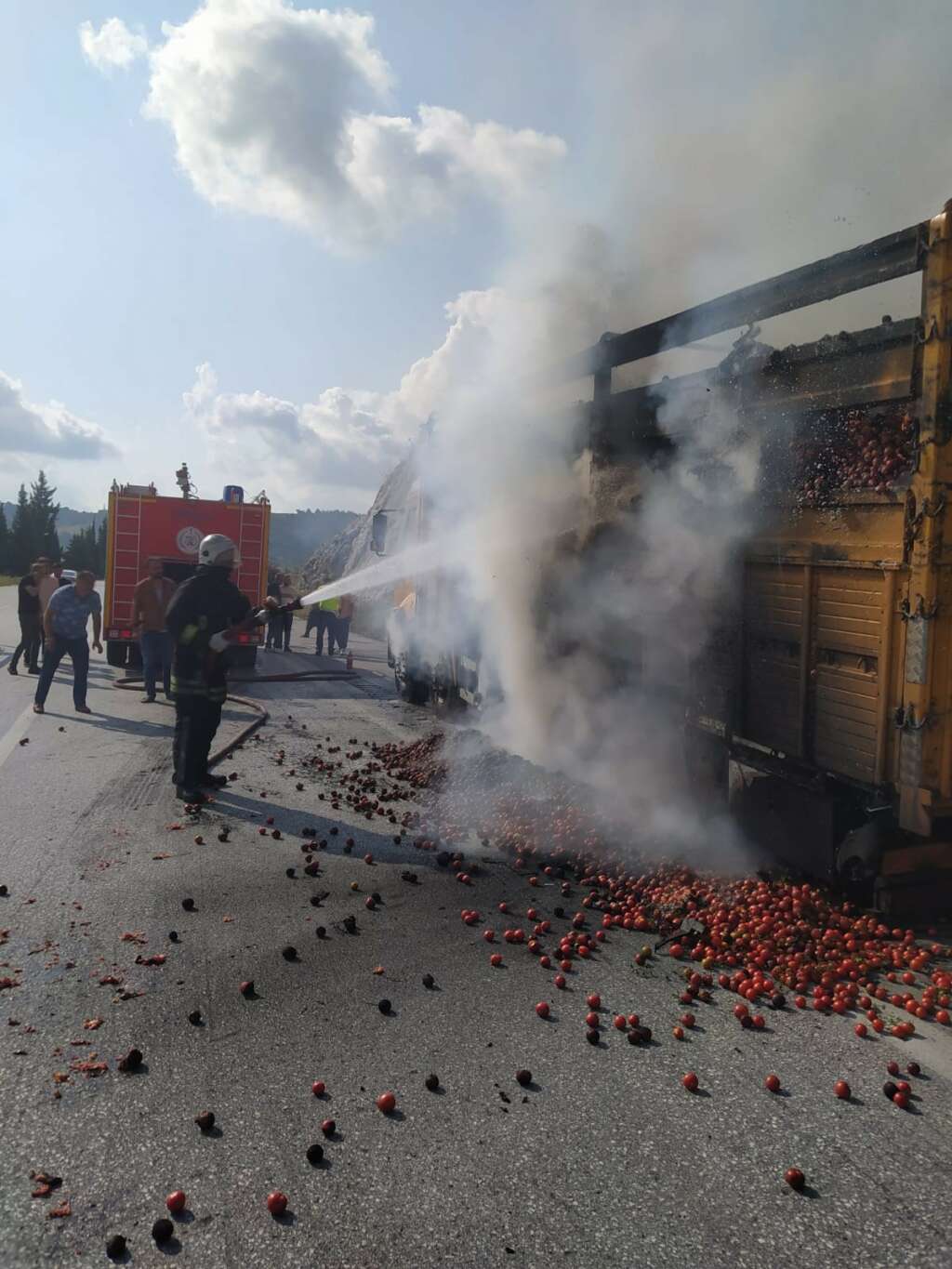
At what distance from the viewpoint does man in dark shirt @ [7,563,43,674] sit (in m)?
14.2

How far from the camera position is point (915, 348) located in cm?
471

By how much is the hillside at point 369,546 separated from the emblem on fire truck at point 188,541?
11.9ft

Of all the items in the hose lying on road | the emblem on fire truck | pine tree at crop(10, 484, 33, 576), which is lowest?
the hose lying on road

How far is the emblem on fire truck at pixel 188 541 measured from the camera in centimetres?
1652

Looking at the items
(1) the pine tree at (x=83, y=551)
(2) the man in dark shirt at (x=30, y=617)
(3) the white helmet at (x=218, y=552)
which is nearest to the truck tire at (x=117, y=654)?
(2) the man in dark shirt at (x=30, y=617)

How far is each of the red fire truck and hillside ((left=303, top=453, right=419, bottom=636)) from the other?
289cm

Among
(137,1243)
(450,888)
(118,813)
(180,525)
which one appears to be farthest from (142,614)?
(137,1243)

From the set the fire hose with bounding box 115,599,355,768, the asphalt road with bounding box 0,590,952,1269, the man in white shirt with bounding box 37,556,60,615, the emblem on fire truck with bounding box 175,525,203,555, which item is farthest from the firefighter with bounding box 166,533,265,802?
the emblem on fire truck with bounding box 175,525,203,555

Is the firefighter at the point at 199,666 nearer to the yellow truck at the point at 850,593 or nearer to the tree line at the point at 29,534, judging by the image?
the yellow truck at the point at 850,593

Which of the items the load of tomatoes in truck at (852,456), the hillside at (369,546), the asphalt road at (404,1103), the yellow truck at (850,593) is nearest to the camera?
the asphalt road at (404,1103)

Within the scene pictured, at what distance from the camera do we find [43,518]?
80.4 m

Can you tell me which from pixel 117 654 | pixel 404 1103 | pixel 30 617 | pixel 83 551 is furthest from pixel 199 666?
pixel 83 551

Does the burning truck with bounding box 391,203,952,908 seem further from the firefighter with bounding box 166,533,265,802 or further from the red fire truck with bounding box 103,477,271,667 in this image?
the red fire truck with bounding box 103,477,271,667

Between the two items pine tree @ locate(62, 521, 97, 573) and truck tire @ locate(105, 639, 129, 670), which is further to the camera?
pine tree @ locate(62, 521, 97, 573)
